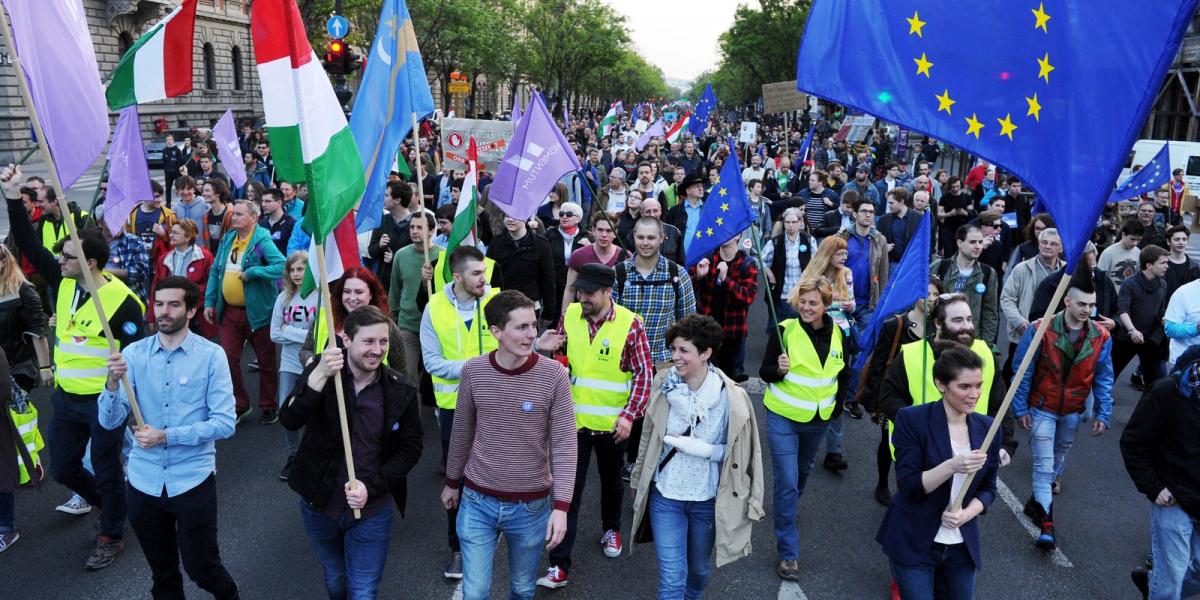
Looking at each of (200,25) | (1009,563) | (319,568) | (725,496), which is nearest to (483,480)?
(725,496)

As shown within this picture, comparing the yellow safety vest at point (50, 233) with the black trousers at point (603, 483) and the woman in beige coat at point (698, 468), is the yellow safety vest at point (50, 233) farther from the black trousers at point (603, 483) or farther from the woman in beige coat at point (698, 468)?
the woman in beige coat at point (698, 468)

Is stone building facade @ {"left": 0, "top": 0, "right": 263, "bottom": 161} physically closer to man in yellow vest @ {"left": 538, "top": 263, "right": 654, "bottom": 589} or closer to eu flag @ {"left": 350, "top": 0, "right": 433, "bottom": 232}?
eu flag @ {"left": 350, "top": 0, "right": 433, "bottom": 232}

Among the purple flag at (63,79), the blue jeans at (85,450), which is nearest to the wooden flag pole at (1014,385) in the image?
the purple flag at (63,79)

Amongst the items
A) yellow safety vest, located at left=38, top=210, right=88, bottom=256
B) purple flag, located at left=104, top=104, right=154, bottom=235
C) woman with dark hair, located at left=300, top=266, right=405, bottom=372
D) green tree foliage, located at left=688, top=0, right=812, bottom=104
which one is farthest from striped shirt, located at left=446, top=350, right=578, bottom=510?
green tree foliage, located at left=688, top=0, right=812, bottom=104

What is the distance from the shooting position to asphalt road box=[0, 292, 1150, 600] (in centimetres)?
478

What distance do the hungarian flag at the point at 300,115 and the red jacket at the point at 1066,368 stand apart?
4.15m

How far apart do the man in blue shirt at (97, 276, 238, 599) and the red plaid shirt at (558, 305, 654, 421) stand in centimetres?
180

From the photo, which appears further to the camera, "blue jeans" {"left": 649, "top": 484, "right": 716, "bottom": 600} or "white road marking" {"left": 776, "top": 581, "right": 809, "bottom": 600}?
"white road marking" {"left": 776, "top": 581, "right": 809, "bottom": 600}

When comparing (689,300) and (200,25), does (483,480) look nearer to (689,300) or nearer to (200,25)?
(689,300)

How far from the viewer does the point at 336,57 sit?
13953mm

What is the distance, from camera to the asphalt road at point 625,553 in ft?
15.7

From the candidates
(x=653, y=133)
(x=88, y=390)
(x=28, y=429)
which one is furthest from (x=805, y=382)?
(x=653, y=133)

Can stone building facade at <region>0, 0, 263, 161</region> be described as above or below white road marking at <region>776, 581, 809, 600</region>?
above

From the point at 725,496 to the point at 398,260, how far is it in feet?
11.9
